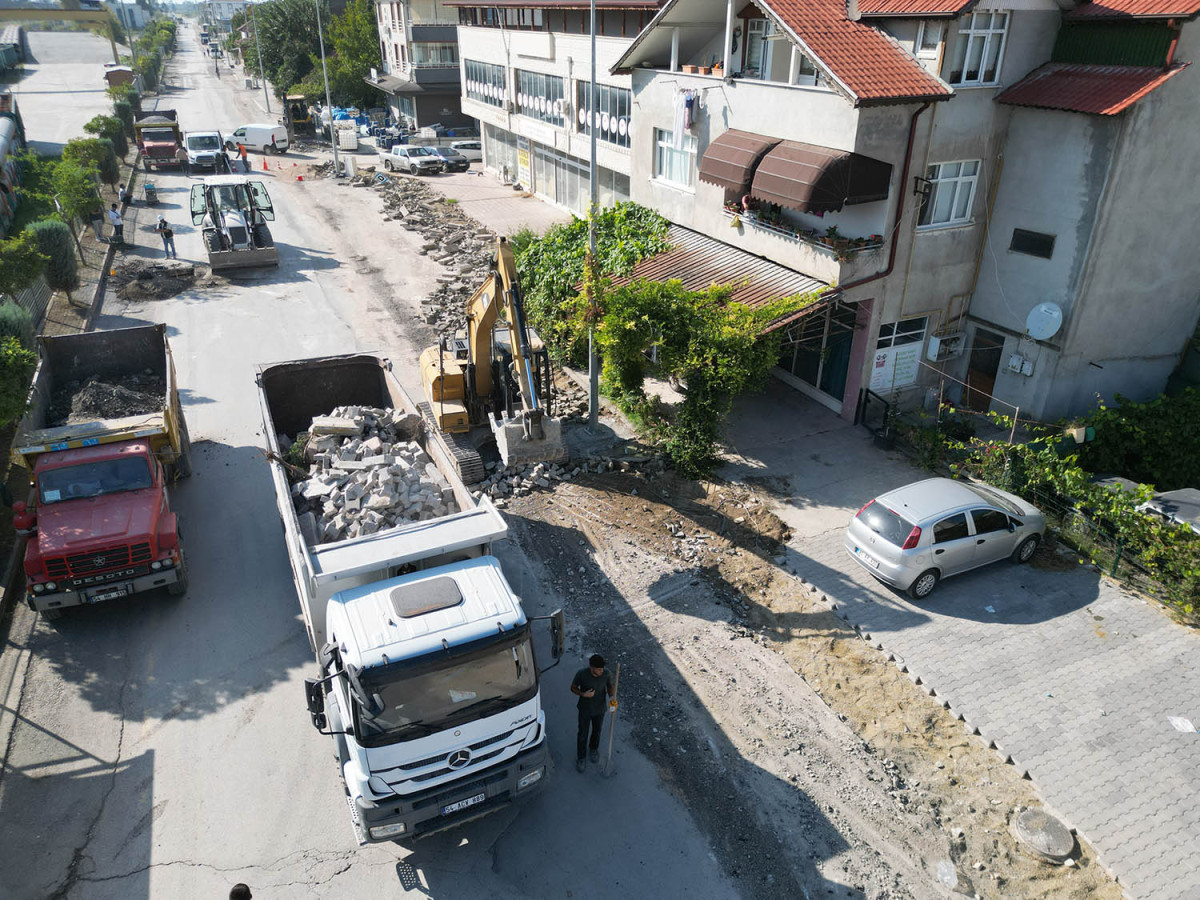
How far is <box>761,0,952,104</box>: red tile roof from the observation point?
14344 mm

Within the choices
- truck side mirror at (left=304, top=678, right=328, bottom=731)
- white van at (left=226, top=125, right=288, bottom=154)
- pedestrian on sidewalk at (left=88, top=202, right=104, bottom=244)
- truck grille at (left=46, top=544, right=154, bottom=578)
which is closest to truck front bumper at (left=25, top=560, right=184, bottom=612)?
truck grille at (left=46, top=544, right=154, bottom=578)

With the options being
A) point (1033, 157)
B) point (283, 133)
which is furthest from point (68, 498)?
point (283, 133)

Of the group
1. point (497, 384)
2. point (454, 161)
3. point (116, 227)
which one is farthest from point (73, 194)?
point (497, 384)

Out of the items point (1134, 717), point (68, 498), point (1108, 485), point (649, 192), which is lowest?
point (1134, 717)

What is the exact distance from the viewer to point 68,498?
11656mm

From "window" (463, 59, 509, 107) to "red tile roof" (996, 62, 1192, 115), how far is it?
25606 mm

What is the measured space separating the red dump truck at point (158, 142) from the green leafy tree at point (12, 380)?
35875mm

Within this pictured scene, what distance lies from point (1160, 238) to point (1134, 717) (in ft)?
33.2

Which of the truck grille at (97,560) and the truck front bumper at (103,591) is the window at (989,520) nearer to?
the truck front bumper at (103,591)

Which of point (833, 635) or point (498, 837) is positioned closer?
point (498, 837)

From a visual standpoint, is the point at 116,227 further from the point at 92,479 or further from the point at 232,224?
the point at 92,479

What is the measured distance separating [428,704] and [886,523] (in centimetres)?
784

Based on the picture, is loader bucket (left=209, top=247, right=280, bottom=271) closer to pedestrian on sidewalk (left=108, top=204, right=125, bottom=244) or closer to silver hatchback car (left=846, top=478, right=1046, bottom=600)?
pedestrian on sidewalk (left=108, top=204, right=125, bottom=244)

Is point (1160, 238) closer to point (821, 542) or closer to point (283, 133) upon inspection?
point (821, 542)
